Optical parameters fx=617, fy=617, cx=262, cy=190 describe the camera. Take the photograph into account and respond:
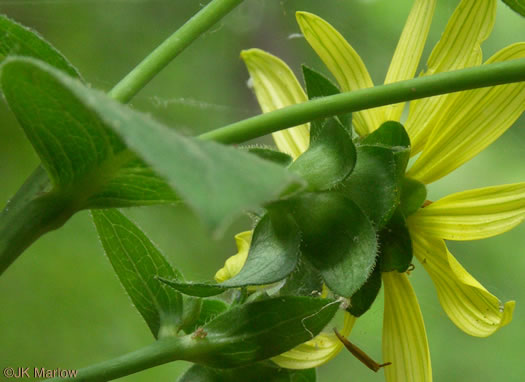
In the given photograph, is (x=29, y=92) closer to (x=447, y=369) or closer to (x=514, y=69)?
(x=514, y=69)

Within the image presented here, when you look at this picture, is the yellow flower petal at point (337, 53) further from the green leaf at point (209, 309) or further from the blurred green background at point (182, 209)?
the blurred green background at point (182, 209)

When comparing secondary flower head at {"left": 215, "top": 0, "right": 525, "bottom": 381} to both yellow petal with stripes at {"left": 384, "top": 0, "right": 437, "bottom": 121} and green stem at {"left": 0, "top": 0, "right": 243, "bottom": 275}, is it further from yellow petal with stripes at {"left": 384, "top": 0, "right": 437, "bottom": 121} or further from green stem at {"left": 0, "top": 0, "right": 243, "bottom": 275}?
green stem at {"left": 0, "top": 0, "right": 243, "bottom": 275}

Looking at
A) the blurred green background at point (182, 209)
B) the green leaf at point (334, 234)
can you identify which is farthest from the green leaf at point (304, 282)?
the blurred green background at point (182, 209)

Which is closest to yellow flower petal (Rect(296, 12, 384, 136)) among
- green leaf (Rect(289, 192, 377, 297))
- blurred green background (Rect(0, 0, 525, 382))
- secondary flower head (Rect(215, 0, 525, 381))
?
secondary flower head (Rect(215, 0, 525, 381))

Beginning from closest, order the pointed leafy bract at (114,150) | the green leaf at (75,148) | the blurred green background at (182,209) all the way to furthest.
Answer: the pointed leafy bract at (114,150) < the green leaf at (75,148) < the blurred green background at (182,209)

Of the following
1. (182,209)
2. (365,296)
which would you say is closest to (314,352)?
(365,296)

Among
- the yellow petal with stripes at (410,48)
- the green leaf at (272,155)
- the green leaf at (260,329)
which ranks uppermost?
the yellow petal with stripes at (410,48)

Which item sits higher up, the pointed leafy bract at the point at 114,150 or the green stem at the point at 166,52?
the green stem at the point at 166,52
